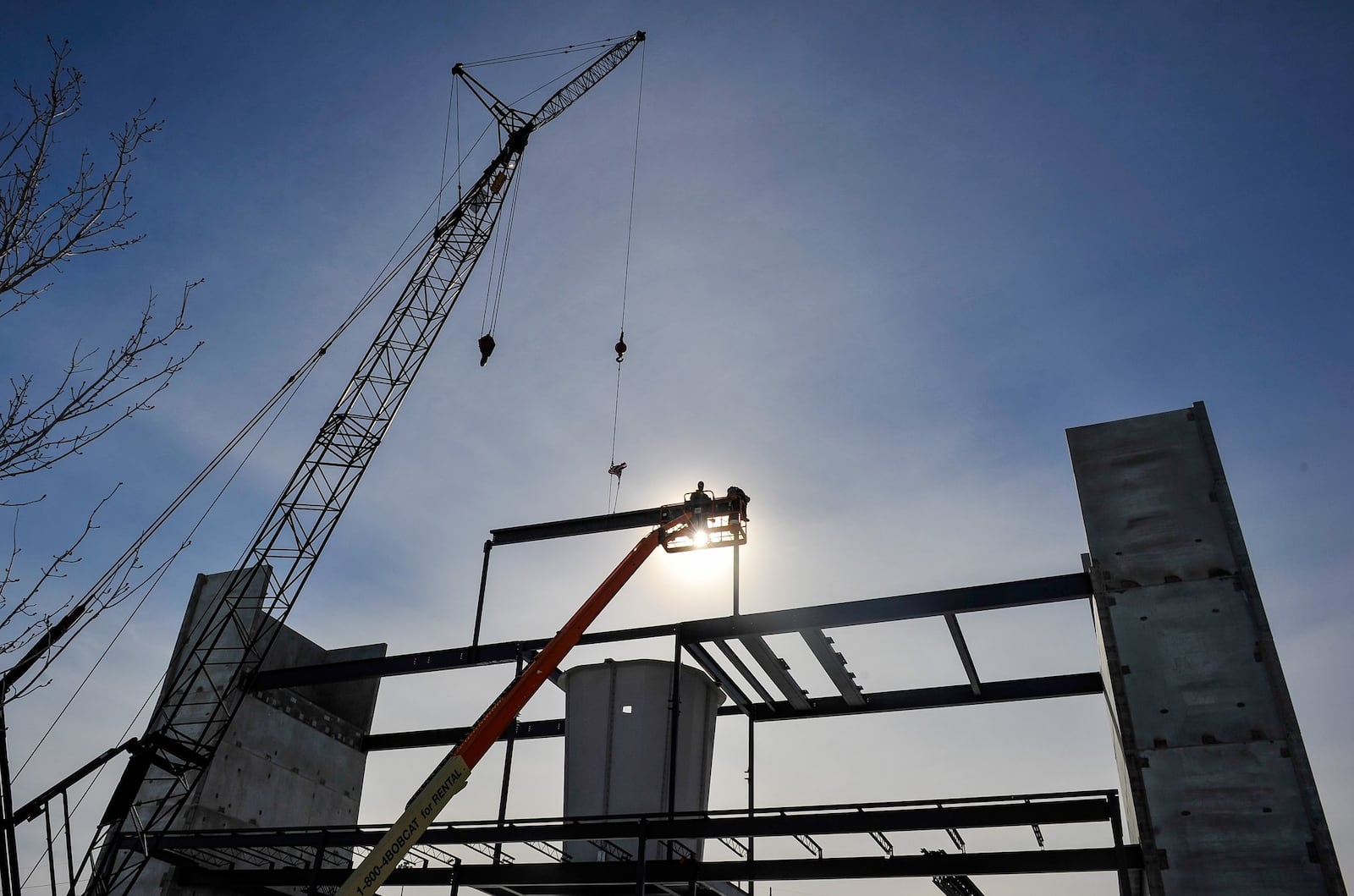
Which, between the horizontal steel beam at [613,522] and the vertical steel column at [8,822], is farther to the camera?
the horizontal steel beam at [613,522]

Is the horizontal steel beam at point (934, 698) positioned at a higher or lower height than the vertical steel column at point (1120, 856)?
higher

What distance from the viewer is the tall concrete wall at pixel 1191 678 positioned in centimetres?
1745

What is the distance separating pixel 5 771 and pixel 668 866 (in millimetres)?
19003

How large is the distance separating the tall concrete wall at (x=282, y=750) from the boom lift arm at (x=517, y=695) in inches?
460

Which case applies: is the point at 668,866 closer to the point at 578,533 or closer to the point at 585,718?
the point at 585,718

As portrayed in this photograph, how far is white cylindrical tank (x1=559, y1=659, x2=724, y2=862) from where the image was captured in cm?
2502

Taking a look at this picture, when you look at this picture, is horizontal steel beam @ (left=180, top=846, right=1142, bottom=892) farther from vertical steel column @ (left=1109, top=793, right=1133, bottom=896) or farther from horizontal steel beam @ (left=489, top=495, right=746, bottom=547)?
horizontal steel beam @ (left=489, top=495, right=746, bottom=547)

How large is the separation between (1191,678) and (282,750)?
2932 centimetres

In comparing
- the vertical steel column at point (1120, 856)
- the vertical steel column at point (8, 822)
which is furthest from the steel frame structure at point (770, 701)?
the vertical steel column at point (8, 822)

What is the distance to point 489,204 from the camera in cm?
4878

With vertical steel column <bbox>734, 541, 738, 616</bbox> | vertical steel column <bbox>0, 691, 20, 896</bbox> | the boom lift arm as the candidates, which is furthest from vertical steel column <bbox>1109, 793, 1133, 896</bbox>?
vertical steel column <bbox>0, 691, 20, 896</bbox>

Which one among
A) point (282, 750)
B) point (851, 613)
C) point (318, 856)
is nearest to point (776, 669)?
point (851, 613)

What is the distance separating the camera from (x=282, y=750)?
34.8m

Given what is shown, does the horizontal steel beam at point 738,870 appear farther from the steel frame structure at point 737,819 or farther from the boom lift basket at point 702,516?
the boom lift basket at point 702,516
